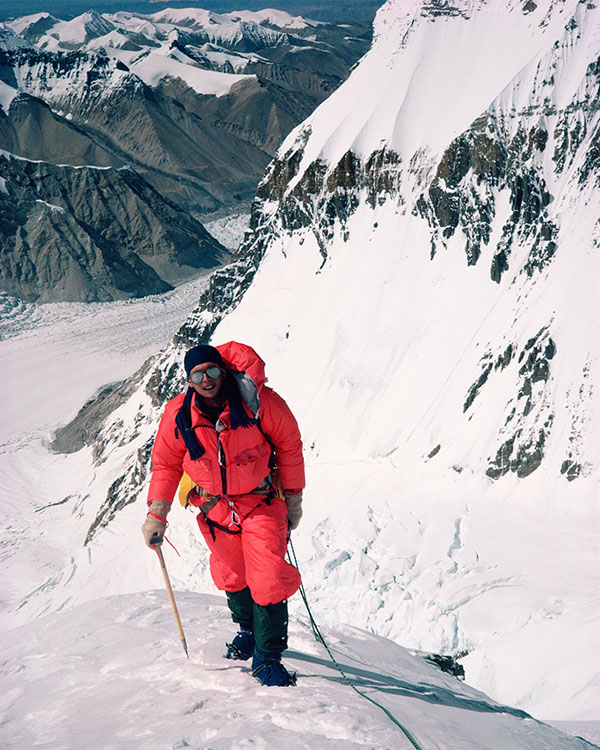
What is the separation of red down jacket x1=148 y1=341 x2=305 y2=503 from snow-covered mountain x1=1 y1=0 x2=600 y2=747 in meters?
9.67

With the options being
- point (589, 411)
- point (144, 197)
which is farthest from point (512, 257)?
point (144, 197)

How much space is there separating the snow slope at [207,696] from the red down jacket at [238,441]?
6.15 ft

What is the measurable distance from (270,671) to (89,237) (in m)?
121

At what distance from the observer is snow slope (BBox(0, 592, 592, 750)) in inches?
195

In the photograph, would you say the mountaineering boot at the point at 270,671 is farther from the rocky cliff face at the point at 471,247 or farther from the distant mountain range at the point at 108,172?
the distant mountain range at the point at 108,172

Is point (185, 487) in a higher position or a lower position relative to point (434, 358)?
higher

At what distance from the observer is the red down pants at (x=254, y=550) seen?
5.93 meters

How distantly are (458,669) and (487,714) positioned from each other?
13.6 ft

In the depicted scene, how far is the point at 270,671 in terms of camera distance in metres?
6.04

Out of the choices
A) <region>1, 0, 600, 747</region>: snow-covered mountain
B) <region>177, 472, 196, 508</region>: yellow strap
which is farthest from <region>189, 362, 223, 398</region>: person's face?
<region>1, 0, 600, 747</region>: snow-covered mountain

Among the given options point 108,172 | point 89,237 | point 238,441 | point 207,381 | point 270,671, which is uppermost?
point 108,172

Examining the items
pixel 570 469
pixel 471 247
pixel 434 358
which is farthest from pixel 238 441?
pixel 471 247

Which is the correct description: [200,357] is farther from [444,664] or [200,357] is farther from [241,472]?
[444,664]

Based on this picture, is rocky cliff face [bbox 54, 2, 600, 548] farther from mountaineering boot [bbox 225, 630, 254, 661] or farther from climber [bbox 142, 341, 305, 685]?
climber [bbox 142, 341, 305, 685]
